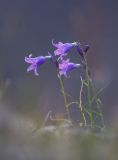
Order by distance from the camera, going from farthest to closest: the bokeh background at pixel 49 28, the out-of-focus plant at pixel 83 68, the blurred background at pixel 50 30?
the bokeh background at pixel 49 28, the blurred background at pixel 50 30, the out-of-focus plant at pixel 83 68

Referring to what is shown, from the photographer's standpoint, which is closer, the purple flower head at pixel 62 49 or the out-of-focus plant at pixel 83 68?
the out-of-focus plant at pixel 83 68

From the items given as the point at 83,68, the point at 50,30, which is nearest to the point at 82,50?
the point at 83,68

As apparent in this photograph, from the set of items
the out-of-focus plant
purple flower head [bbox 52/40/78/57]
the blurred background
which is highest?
the blurred background

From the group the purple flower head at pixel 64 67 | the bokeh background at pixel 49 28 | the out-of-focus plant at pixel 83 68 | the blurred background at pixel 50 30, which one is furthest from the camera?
the bokeh background at pixel 49 28

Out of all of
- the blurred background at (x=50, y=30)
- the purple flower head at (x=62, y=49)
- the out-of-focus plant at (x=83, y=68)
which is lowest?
the out-of-focus plant at (x=83, y=68)

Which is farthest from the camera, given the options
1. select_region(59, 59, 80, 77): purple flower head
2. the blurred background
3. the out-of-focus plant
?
the blurred background

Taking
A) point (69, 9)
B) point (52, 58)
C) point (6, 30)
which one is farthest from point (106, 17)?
point (52, 58)

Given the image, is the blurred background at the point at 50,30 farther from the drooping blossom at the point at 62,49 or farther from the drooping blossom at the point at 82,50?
the drooping blossom at the point at 82,50

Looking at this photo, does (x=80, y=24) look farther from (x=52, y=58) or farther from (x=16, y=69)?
(x=16, y=69)

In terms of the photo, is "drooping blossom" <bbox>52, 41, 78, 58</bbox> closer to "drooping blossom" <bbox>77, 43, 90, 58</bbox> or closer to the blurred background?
"drooping blossom" <bbox>77, 43, 90, 58</bbox>

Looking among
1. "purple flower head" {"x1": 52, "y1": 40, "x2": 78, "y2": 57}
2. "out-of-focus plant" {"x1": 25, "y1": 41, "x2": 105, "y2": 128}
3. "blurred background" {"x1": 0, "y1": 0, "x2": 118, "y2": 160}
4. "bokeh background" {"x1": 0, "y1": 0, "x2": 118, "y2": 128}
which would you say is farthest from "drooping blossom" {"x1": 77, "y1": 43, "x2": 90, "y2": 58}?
"bokeh background" {"x1": 0, "y1": 0, "x2": 118, "y2": 128}

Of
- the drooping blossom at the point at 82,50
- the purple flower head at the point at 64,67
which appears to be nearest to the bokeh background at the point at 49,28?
the purple flower head at the point at 64,67
